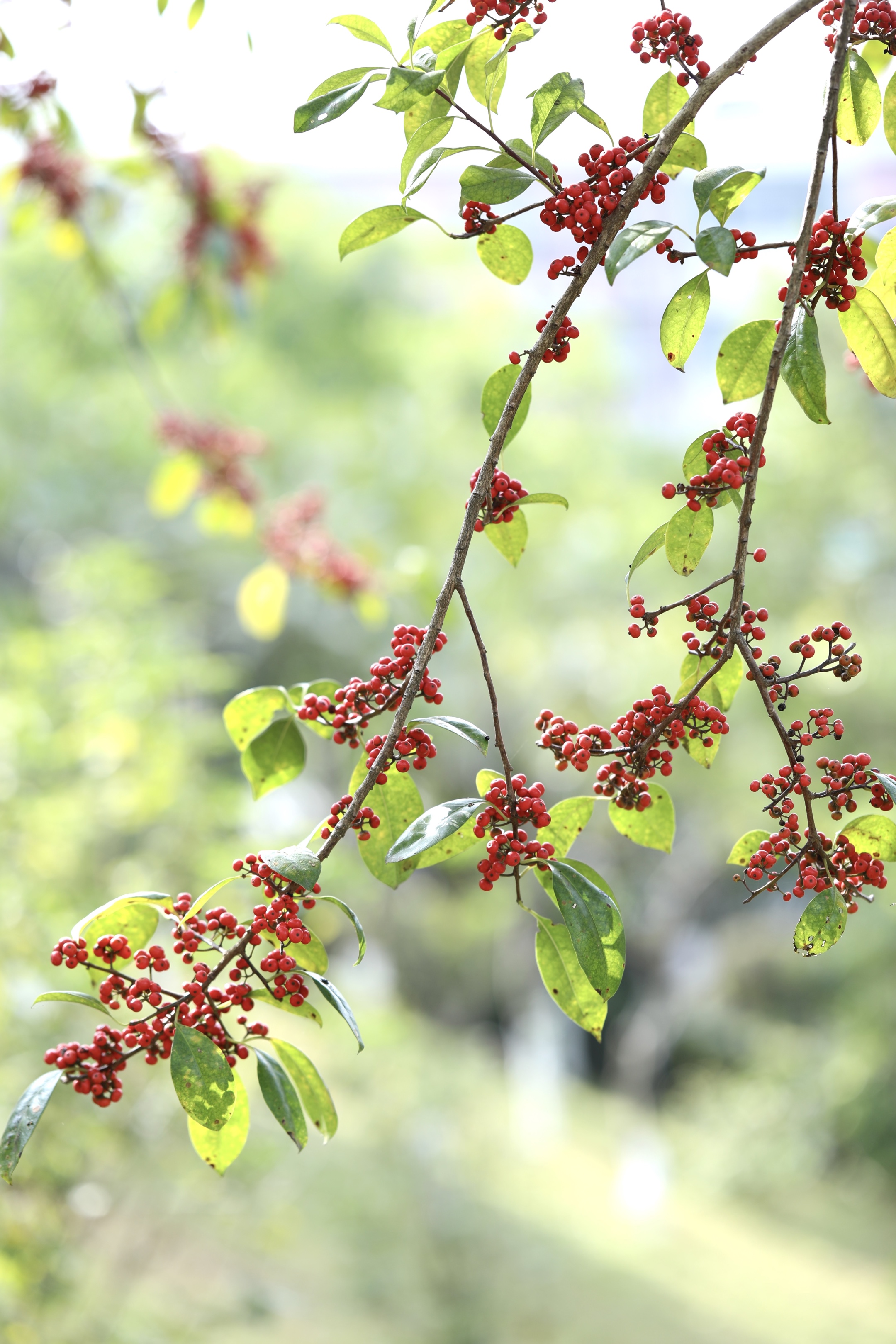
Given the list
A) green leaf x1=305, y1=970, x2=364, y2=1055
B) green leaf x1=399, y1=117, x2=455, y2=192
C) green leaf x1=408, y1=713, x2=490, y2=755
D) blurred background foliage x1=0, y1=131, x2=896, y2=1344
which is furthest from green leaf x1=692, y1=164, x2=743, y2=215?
blurred background foliage x1=0, y1=131, x2=896, y2=1344

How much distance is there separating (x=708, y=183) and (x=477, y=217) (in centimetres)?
10

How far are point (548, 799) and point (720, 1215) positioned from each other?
7.31 feet

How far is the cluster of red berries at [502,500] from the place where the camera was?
492mm

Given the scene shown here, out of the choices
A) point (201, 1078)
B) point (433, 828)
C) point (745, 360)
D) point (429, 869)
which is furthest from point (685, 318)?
point (429, 869)

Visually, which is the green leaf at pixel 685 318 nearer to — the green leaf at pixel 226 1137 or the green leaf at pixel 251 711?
the green leaf at pixel 251 711

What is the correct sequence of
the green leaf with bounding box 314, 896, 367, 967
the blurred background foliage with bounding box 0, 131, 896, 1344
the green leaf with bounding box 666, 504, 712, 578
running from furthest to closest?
1. the blurred background foliage with bounding box 0, 131, 896, 1344
2. the green leaf with bounding box 666, 504, 712, 578
3. the green leaf with bounding box 314, 896, 367, 967

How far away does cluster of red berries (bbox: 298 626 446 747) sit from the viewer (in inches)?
17.4

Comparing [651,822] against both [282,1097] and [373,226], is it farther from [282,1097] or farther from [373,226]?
[373,226]

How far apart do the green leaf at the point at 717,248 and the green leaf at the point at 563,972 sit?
255 mm

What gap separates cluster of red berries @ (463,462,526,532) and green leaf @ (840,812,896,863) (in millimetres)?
196

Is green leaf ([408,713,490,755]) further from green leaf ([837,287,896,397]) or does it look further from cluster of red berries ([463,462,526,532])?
green leaf ([837,287,896,397])

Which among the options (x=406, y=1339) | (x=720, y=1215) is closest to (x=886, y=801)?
(x=406, y=1339)

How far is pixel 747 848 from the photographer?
48 centimetres

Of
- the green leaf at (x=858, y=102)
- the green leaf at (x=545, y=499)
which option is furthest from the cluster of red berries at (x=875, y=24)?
the green leaf at (x=545, y=499)
